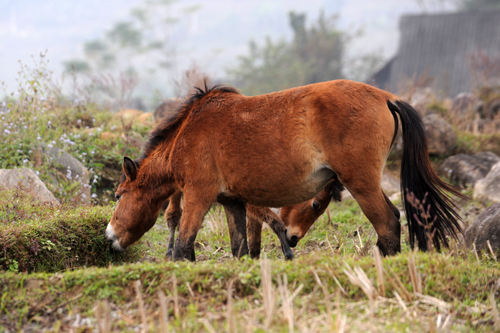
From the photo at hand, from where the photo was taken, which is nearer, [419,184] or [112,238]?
[419,184]

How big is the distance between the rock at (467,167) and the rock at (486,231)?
4.37 m

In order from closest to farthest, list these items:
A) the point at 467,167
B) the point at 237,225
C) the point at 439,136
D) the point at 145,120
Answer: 1. the point at 237,225
2. the point at 467,167
3. the point at 145,120
4. the point at 439,136

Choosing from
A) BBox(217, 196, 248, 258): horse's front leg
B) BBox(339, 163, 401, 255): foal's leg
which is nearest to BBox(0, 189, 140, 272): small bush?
BBox(217, 196, 248, 258): horse's front leg

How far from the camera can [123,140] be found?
8.56 metres

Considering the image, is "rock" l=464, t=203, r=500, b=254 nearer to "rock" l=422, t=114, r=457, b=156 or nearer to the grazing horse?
the grazing horse

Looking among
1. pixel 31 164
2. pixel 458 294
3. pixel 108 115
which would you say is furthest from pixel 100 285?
pixel 108 115

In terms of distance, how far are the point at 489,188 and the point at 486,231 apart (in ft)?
11.3

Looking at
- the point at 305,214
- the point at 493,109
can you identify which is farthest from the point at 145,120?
the point at 493,109

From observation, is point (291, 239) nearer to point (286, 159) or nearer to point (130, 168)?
point (286, 159)

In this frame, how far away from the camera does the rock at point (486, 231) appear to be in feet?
16.4

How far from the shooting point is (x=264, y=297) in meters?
3.18

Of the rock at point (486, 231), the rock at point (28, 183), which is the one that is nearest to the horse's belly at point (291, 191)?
the rock at point (486, 231)

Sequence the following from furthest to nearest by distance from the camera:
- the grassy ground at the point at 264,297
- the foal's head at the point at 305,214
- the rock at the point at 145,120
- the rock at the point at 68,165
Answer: the rock at the point at 145,120
the rock at the point at 68,165
the foal's head at the point at 305,214
the grassy ground at the point at 264,297

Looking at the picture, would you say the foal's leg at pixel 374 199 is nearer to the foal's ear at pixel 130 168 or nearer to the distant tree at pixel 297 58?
the foal's ear at pixel 130 168
